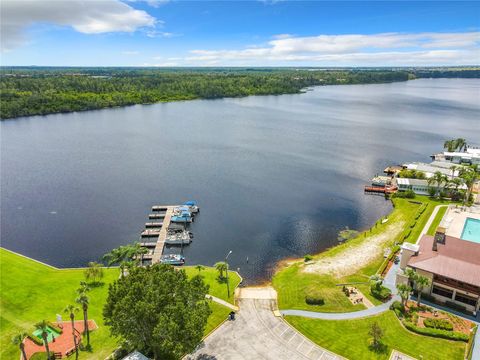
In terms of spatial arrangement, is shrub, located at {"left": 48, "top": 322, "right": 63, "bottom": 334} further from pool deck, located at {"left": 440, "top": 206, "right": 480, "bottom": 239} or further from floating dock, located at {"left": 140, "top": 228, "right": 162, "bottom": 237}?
pool deck, located at {"left": 440, "top": 206, "right": 480, "bottom": 239}

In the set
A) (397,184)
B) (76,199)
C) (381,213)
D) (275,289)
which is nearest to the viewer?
(275,289)

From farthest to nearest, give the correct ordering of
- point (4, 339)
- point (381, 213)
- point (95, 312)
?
1. point (381, 213)
2. point (95, 312)
3. point (4, 339)

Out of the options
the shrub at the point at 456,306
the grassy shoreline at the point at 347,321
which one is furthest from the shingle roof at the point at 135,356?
the shrub at the point at 456,306

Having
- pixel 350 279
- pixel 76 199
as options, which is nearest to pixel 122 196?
pixel 76 199

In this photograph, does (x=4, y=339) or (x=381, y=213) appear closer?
(x=4, y=339)

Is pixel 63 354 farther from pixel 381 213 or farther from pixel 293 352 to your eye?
pixel 381 213

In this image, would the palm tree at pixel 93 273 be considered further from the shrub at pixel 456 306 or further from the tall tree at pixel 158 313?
the shrub at pixel 456 306
